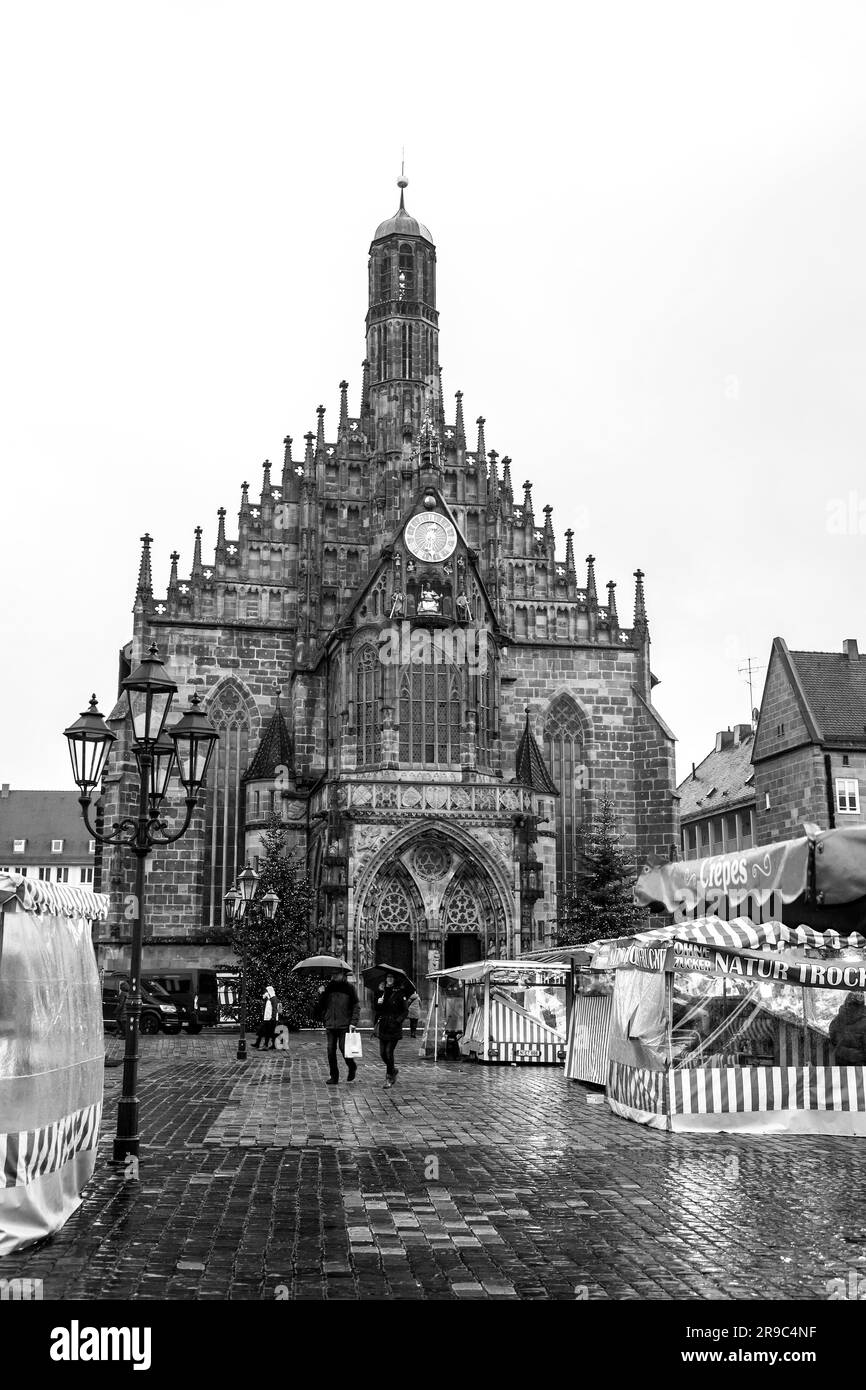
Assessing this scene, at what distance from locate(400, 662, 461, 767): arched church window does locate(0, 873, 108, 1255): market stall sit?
31.4m

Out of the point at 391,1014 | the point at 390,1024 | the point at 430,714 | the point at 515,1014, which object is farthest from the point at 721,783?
the point at 390,1024

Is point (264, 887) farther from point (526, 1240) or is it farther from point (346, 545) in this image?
point (526, 1240)

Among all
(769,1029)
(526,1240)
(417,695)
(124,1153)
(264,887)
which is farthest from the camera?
(417,695)

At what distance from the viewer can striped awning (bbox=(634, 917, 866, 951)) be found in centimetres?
1490

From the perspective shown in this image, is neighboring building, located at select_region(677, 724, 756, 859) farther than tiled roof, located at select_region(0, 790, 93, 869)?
No

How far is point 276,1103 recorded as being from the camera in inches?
723

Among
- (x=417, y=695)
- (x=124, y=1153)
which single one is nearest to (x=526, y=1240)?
(x=124, y=1153)

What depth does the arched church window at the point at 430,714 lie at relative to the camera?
42.2 metres

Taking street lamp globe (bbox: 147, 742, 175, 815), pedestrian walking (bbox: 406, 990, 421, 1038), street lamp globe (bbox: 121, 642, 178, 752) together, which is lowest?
pedestrian walking (bbox: 406, 990, 421, 1038)

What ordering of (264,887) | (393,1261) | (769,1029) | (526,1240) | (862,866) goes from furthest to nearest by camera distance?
(264,887)
(769,1029)
(862,866)
(526,1240)
(393,1261)

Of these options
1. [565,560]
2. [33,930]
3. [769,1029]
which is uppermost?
[565,560]

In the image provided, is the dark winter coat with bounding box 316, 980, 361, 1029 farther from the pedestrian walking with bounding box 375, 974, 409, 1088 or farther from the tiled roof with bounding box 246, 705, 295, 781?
the tiled roof with bounding box 246, 705, 295, 781

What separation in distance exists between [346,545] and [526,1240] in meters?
40.2

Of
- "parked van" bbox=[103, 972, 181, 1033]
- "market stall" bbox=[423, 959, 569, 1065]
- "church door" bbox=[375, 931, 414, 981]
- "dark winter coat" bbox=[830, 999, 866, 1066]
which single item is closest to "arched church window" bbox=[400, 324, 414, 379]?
"church door" bbox=[375, 931, 414, 981]
